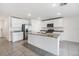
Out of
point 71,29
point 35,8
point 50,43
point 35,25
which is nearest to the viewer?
point 50,43

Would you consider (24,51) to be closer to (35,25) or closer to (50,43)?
(50,43)

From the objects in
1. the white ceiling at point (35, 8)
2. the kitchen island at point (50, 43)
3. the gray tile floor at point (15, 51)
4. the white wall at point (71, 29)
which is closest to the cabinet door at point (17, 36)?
the gray tile floor at point (15, 51)

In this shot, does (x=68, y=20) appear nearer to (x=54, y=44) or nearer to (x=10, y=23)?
(x=54, y=44)

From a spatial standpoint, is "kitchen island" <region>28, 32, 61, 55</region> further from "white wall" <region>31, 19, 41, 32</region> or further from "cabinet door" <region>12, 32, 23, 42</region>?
"white wall" <region>31, 19, 41, 32</region>

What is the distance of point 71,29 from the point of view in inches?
268

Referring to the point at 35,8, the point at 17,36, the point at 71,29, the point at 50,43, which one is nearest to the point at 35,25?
the point at 17,36

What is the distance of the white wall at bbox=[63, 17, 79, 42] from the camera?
6.51 meters

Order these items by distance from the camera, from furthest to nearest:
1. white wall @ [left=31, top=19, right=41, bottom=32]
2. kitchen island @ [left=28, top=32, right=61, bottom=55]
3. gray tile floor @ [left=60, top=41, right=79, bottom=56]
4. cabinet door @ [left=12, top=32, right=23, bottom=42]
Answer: white wall @ [left=31, top=19, right=41, bottom=32]
cabinet door @ [left=12, top=32, right=23, bottom=42]
gray tile floor @ [left=60, top=41, right=79, bottom=56]
kitchen island @ [left=28, top=32, right=61, bottom=55]

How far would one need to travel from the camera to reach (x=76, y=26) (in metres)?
6.53

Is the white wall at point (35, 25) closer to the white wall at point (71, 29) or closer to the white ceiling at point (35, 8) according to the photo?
the white wall at point (71, 29)

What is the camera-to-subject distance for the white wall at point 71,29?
256 inches

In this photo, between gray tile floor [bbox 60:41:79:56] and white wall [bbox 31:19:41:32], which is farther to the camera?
white wall [bbox 31:19:41:32]

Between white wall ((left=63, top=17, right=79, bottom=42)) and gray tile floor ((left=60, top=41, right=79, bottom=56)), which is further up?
white wall ((left=63, top=17, right=79, bottom=42))

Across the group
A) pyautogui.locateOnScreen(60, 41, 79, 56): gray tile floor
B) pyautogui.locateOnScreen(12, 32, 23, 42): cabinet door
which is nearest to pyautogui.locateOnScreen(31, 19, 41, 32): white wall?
pyautogui.locateOnScreen(12, 32, 23, 42): cabinet door
